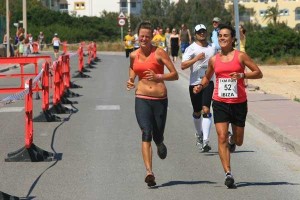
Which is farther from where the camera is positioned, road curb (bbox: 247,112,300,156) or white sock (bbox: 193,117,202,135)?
white sock (bbox: 193,117,202,135)

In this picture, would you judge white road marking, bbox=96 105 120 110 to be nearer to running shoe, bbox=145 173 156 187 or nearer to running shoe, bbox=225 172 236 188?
running shoe, bbox=145 173 156 187

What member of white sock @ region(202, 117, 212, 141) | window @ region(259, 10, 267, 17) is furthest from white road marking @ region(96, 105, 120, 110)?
window @ region(259, 10, 267, 17)

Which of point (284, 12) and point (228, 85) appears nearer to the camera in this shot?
point (228, 85)

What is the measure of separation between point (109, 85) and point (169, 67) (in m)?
17.2

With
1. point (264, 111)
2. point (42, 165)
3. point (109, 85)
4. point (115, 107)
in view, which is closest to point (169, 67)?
point (42, 165)

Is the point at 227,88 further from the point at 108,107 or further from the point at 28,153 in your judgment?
the point at 108,107

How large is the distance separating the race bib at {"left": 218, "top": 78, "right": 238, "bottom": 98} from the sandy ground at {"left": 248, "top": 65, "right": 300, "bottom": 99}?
12.6 m

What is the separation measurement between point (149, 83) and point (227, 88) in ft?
2.95

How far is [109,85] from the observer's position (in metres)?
26.6

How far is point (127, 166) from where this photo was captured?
10.7 metres

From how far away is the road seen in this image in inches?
351

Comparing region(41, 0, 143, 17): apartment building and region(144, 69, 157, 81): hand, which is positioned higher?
region(41, 0, 143, 17): apartment building

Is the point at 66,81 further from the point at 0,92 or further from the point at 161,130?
the point at 161,130

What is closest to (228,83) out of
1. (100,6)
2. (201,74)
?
(201,74)
